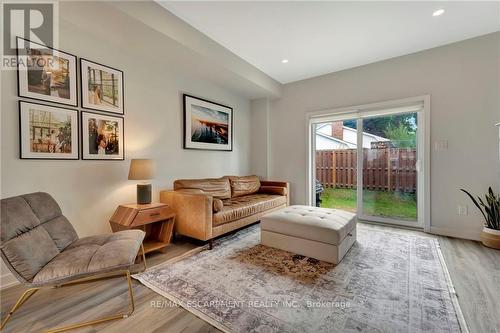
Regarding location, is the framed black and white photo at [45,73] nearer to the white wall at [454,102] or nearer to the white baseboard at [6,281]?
the white baseboard at [6,281]

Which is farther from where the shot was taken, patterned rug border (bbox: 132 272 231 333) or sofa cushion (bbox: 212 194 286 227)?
sofa cushion (bbox: 212 194 286 227)

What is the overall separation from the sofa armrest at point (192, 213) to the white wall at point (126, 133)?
50cm

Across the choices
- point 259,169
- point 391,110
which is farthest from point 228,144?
point 391,110

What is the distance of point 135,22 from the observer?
6.91 feet

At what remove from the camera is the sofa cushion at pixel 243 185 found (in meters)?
3.83

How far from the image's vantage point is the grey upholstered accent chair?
51.4 inches

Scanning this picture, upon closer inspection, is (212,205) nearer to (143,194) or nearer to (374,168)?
(143,194)

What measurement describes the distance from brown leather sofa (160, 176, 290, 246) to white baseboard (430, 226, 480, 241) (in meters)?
2.34

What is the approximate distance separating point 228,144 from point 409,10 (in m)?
3.20

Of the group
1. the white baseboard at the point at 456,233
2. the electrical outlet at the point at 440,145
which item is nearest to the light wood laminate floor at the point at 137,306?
the white baseboard at the point at 456,233

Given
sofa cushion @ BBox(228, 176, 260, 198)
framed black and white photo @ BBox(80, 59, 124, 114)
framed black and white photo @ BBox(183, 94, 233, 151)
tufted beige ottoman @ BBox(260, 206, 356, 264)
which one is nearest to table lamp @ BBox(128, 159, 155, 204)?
framed black and white photo @ BBox(80, 59, 124, 114)

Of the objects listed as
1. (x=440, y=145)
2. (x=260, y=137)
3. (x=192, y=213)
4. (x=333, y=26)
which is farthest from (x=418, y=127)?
(x=192, y=213)

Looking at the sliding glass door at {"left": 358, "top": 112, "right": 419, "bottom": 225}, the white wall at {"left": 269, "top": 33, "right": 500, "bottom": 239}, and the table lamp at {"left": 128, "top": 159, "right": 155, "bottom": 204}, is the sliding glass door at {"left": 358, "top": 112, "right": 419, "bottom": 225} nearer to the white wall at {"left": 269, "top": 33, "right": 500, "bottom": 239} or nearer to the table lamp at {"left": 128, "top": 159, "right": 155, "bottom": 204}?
the white wall at {"left": 269, "top": 33, "right": 500, "bottom": 239}

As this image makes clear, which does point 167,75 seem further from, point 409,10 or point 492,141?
point 492,141
